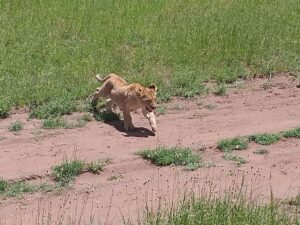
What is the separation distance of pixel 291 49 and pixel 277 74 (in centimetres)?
117

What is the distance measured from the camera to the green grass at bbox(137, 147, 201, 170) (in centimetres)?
855

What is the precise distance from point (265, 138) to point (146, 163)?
1899 mm

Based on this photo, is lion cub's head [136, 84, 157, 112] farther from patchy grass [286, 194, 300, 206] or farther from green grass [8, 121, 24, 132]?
patchy grass [286, 194, 300, 206]

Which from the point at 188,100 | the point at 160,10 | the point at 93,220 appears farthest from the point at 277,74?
the point at 93,220

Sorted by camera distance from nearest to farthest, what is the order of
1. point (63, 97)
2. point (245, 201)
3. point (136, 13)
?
point (245, 201)
point (63, 97)
point (136, 13)

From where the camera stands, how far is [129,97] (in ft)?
31.7

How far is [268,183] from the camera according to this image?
26.3 feet

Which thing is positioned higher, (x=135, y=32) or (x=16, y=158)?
(x=135, y=32)

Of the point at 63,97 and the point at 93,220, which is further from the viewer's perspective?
the point at 63,97

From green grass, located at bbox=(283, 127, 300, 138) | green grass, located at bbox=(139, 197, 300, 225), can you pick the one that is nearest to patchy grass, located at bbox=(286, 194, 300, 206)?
green grass, located at bbox=(139, 197, 300, 225)

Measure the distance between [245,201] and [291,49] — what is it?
740 cm

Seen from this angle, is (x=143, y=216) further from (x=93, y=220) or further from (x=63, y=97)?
(x=63, y=97)

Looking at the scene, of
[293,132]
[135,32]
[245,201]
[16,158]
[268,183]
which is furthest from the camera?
[135,32]

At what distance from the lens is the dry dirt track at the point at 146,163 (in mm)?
7379
